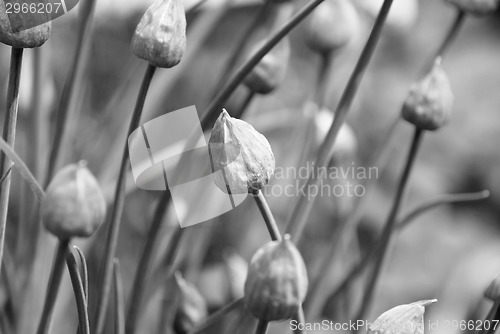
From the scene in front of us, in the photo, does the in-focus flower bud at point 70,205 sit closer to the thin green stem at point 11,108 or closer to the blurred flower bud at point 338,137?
the thin green stem at point 11,108

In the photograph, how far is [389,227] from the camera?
508 mm

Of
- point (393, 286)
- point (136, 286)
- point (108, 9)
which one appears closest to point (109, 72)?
point (108, 9)

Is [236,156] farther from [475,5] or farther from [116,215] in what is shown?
[475,5]

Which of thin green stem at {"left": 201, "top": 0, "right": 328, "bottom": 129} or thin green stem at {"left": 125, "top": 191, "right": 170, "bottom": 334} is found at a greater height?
thin green stem at {"left": 201, "top": 0, "right": 328, "bottom": 129}

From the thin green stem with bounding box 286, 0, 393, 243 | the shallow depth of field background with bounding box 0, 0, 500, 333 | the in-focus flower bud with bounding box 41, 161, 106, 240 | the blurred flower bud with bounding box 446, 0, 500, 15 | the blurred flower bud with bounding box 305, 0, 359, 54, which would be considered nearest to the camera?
the in-focus flower bud with bounding box 41, 161, 106, 240

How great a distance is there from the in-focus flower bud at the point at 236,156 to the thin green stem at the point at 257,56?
6 centimetres

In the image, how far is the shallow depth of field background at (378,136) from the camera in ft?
2.84

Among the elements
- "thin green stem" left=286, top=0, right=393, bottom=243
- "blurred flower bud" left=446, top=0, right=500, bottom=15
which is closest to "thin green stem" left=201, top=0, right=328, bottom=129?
"thin green stem" left=286, top=0, right=393, bottom=243

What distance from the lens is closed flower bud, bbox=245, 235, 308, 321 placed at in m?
0.31

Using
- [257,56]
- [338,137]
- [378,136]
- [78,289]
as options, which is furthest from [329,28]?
[378,136]

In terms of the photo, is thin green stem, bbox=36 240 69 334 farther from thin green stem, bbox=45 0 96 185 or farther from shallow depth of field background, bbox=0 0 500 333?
shallow depth of field background, bbox=0 0 500 333

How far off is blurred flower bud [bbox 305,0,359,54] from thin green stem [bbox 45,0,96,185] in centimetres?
20

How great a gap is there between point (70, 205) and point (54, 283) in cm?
6

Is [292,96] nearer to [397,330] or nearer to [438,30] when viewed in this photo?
[438,30]
